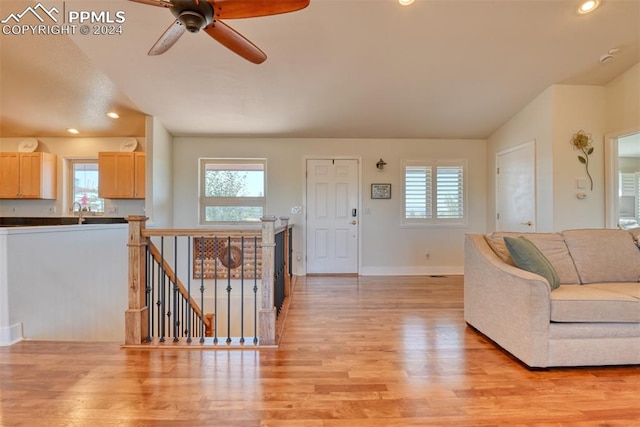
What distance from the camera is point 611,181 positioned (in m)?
3.62

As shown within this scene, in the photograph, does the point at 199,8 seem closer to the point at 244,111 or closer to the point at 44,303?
the point at 244,111

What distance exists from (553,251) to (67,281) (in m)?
4.65

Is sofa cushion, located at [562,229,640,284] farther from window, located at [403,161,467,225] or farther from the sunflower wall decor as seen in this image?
window, located at [403,161,467,225]

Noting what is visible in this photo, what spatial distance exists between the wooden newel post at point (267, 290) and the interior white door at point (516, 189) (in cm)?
359

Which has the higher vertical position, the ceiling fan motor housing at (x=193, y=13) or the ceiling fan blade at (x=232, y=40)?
the ceiling fan blade at (x=232, y=40)

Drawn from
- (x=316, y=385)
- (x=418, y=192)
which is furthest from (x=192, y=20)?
(x=418, y=192)

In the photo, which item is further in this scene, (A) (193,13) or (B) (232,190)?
(B) (232,190)

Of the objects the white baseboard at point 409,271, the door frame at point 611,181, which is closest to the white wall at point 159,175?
the white baseboard at point 409,271

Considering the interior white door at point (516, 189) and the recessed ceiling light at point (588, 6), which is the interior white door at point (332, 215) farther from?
the recessed ceiling light at point (588, 6)

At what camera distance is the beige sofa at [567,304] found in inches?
77.7

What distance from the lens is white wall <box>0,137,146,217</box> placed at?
5055mm

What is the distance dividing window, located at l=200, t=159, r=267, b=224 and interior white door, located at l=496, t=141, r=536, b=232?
12.3 ft

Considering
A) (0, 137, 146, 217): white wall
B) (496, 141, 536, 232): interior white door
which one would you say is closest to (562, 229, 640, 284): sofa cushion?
(496, 141, 536, 232): interior white door

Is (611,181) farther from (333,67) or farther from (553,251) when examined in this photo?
(333,67)
